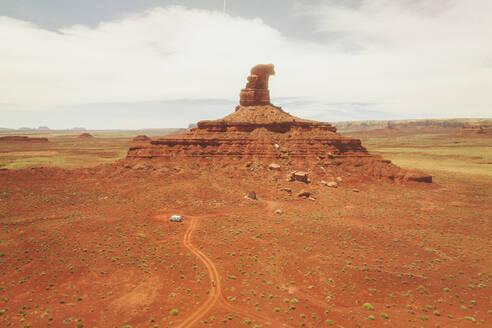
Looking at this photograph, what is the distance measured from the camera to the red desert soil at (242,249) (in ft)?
50.8

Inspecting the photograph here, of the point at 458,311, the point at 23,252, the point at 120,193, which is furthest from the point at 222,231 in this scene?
the point at 120,193

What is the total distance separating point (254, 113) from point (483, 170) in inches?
2590

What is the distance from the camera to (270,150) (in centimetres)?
5212

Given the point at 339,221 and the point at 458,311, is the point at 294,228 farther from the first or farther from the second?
the point at 458,311

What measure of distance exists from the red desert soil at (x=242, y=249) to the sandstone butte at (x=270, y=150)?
1.00m

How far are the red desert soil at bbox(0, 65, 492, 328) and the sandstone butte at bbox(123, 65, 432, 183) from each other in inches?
39.4

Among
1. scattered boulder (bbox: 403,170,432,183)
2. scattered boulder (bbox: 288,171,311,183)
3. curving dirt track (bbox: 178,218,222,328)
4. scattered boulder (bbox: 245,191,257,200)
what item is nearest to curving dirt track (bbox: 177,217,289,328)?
curving dirt track (bbox: 178,218,222,328)

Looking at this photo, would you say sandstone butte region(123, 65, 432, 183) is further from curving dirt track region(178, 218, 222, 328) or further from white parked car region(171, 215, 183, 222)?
curving dirt track region(178, 218, 222, 328)

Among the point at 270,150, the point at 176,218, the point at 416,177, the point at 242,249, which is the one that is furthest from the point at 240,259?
the point at 416,177

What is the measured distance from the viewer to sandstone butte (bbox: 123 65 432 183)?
5028 centimetres

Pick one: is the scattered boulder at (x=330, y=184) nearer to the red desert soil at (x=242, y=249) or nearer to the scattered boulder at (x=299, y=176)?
the red desert soil at (x=242, y=249)

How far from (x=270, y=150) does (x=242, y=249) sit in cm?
3141

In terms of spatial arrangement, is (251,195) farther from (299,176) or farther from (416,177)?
(416,177)

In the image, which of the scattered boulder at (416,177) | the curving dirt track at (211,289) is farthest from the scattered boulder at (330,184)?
the curving dirt track at (211,289)
